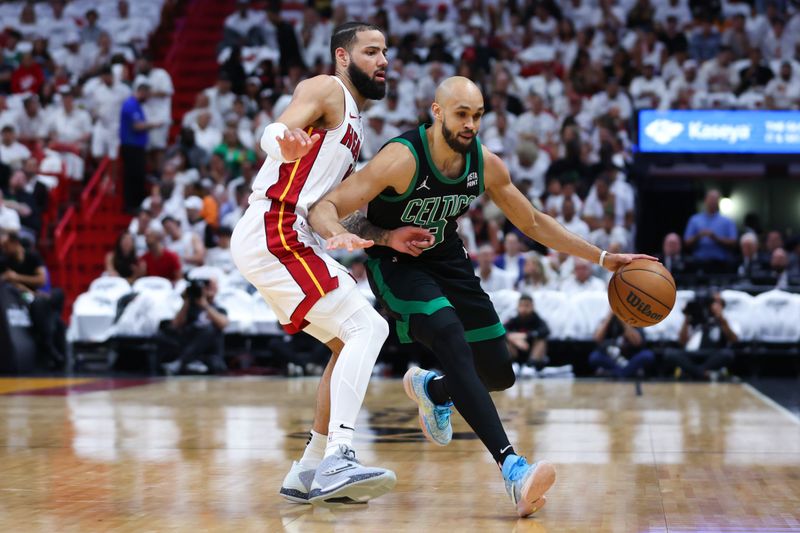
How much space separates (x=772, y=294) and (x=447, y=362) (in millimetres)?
8453

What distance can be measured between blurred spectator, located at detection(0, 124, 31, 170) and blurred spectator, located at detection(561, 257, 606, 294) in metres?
8.12

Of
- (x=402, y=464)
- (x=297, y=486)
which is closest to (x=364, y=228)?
(x=297, y=486)

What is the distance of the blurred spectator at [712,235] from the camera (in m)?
13.5

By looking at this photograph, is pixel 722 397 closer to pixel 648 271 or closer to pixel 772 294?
pixel 772 294

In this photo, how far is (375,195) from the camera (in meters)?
4.72

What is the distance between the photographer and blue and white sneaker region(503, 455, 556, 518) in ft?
13.9

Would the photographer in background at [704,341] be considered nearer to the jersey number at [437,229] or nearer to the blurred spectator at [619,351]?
the blurred spectator at [619,351]

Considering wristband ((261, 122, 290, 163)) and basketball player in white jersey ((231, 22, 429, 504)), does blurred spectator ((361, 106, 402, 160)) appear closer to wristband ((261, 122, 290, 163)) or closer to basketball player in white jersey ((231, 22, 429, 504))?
basketball player in white jersey ((231, 22, 429, 504))

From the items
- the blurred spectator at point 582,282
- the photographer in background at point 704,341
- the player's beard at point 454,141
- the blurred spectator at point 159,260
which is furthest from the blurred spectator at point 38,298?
the player's beard at point 454,141

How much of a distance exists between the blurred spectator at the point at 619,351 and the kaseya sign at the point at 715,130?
9.96 ft

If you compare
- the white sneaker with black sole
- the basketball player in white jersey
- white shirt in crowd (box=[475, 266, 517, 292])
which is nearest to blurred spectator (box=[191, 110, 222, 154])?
white shirt in crowd (box=[475, 266, 517, 292])

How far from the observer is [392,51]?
719 inches

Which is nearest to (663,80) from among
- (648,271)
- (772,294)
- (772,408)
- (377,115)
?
(377,115)

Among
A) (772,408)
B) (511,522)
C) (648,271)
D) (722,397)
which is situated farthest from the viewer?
(722,397)
